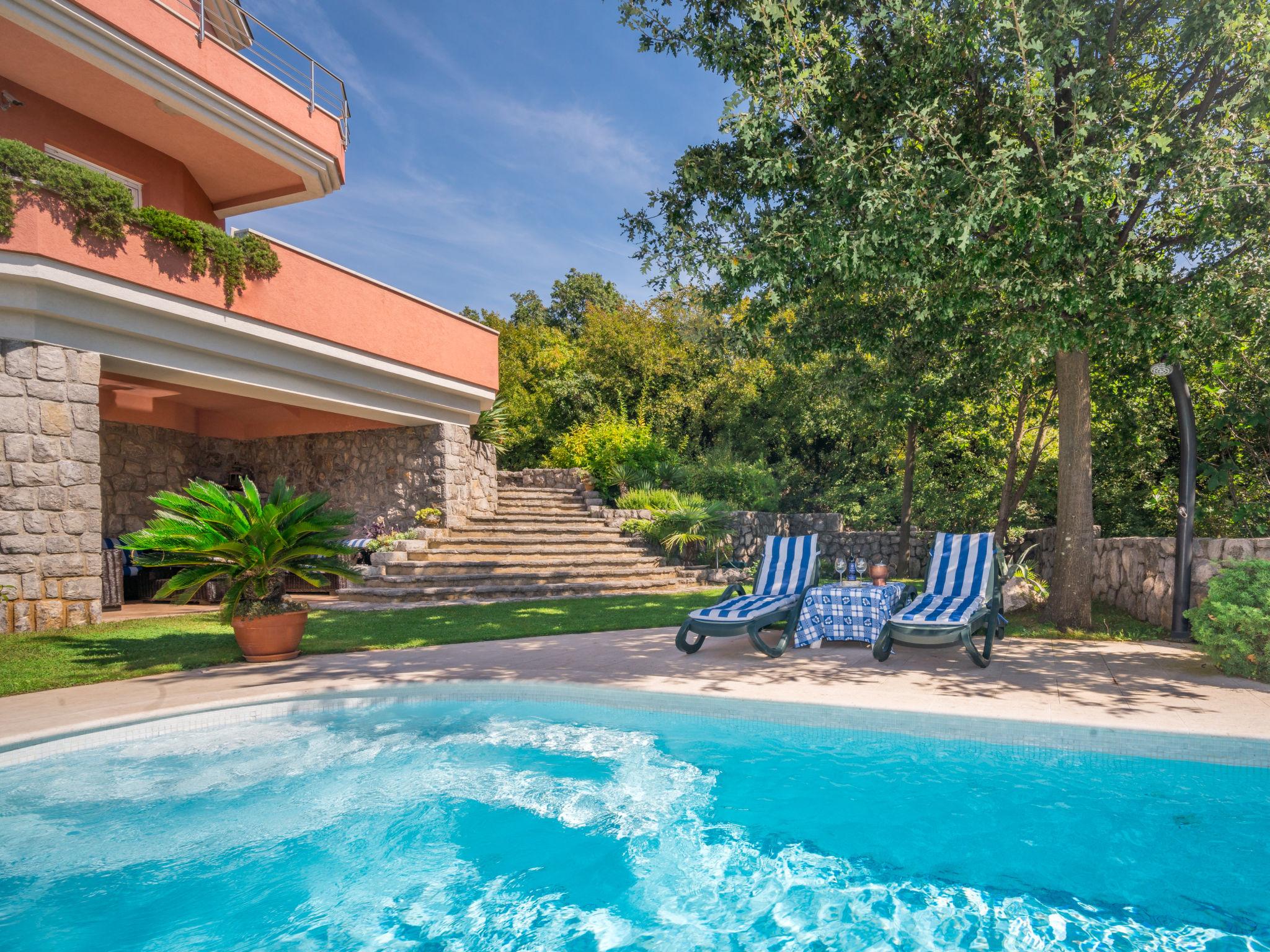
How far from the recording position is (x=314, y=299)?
493 inches

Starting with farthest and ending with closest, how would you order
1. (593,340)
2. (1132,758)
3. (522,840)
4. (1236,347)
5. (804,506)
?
(593,340) < (804,506) < (1236,347) < (1132,758) < (522,840)

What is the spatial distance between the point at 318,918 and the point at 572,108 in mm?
20251

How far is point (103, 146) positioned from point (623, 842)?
1331 cm

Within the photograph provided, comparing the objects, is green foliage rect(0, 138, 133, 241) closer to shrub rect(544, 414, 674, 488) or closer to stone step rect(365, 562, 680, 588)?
stone step rect(365, 562, 680, 588)

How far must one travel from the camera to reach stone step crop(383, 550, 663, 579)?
1336 centimetres

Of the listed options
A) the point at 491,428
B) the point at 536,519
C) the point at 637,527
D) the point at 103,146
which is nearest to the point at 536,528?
the point at 536,519

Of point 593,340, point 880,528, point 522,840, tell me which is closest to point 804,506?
point 880,528

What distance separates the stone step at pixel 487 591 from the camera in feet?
41.1

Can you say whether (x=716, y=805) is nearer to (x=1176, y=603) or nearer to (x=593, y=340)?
(x=1176, y=603)

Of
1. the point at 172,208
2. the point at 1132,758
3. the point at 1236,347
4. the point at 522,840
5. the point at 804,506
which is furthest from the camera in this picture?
the point at 804,506

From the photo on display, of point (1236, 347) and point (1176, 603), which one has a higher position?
point (1236, 347)

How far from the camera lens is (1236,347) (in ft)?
30.1

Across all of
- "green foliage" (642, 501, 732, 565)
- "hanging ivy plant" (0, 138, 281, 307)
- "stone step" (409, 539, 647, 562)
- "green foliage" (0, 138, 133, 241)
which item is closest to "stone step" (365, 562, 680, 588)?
"stone step" (409, 539, 647, 562)

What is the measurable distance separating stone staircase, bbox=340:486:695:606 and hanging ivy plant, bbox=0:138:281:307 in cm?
520
